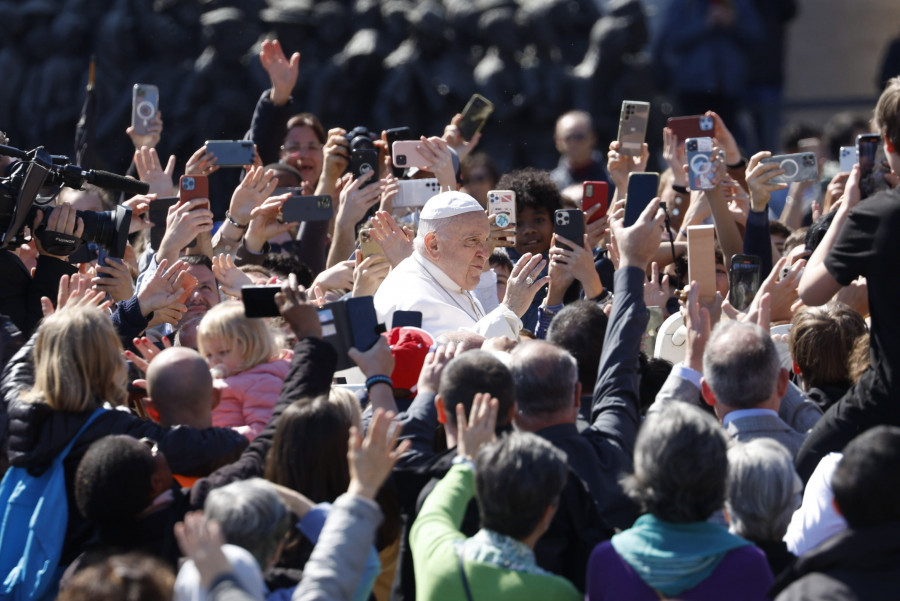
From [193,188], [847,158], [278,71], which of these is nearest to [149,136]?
[278,71]

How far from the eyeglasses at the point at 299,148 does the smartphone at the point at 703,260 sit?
3077 mm

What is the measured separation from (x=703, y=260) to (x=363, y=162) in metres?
2.05

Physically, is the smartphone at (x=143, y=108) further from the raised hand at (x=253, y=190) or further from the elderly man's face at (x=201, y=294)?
the elderly man's face at (x=201, y=294)

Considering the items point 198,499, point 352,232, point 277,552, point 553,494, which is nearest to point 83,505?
point 198,499

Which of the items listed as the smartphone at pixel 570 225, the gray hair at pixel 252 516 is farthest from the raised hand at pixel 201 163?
the gray hair at pixel 252 516

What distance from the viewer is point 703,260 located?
4.15 meters

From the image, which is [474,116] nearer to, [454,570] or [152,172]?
[152,172]

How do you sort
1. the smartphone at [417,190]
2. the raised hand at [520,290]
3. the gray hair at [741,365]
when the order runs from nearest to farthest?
1. the gray hair at [741,365]
2. the raised hand at [520,290]
3. the smartphone at [417,190]

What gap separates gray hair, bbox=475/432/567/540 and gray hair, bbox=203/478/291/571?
42cm

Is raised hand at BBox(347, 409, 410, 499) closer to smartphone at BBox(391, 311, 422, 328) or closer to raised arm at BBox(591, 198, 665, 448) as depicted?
raised arm at BBox(591, 198, 665, 448)

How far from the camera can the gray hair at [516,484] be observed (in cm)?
275

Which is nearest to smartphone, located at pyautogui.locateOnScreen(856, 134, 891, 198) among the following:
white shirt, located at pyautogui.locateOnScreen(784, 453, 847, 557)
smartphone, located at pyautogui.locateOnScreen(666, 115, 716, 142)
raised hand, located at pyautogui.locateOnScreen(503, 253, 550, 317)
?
smartphone, located at pyautogui.locateOnScreen(666, 115, 716, 142)

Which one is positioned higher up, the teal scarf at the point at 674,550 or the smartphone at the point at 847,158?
the smartphone at the point at 847,158

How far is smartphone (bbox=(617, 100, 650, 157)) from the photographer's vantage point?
229 inches
